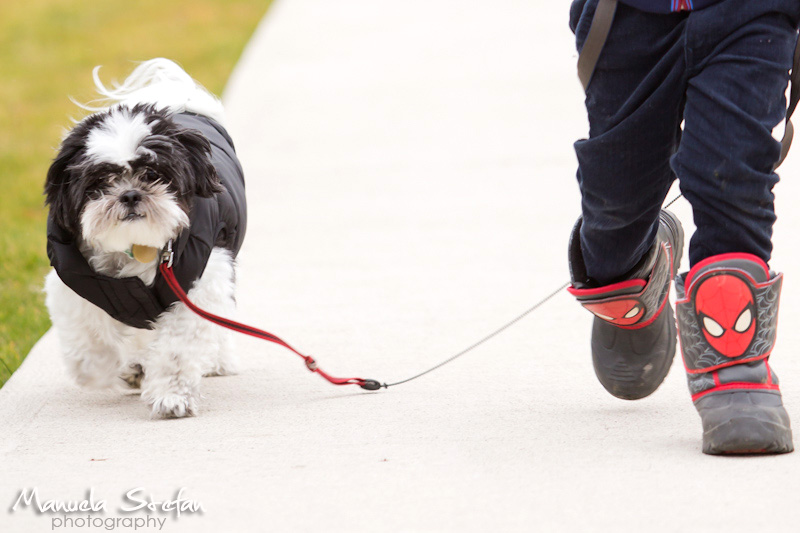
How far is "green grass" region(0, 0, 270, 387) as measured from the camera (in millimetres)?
6574

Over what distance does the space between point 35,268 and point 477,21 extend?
8.78m

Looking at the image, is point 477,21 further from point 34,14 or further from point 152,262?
point 152,262

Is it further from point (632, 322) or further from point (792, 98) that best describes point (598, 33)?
point (632, 322)

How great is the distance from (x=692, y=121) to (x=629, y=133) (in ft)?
0.72

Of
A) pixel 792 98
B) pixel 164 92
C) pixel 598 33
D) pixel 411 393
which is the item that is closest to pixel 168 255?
pixel 411 393

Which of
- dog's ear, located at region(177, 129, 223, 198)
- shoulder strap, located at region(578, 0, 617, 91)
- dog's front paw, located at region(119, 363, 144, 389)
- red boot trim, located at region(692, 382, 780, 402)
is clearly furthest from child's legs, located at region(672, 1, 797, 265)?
dog's front paw, located at region(119, 363, 144, 389)

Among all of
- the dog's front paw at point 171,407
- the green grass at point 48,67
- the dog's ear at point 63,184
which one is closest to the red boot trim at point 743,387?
the dog's front paw at point 171,407

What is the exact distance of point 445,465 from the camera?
11.3ft

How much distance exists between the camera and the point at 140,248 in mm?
4152

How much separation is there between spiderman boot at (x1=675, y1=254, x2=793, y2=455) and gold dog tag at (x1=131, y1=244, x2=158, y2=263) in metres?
1.87

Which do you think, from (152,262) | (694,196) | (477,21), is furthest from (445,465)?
(477,21)

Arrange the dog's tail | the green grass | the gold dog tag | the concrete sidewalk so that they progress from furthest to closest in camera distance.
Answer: the green grass, the dog's tail, the gold dog tag, the concrete sidewalk

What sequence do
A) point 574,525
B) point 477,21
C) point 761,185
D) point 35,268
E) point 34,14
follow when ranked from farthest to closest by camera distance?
1. point 34,14
2. point 477,21
3. point 35,268
4. point 761,185
5. point 574,525

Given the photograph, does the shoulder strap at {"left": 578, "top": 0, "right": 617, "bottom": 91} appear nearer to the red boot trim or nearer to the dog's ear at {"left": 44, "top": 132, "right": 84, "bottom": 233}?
the red boot trim
